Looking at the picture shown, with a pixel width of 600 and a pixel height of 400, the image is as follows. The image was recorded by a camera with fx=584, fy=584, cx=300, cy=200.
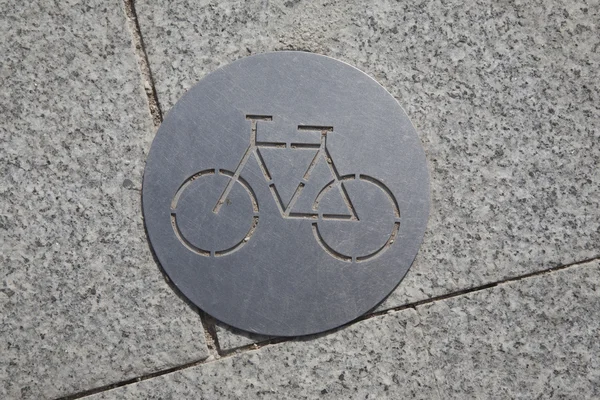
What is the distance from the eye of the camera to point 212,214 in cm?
210

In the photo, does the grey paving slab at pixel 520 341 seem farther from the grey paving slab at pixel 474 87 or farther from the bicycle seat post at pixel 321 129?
the bicycle seat post at pixel 321 129

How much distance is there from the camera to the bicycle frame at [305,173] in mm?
2113

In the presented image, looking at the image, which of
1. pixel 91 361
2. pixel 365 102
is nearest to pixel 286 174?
pixel 365 102

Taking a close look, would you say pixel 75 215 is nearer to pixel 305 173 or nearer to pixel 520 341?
pixel 305 173

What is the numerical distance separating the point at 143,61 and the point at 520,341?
5.80 feet

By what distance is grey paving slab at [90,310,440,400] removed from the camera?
213 cm

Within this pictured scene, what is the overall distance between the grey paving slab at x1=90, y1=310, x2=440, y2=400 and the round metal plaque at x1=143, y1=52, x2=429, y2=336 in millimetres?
96

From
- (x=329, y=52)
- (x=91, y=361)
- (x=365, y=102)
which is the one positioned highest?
(x=329, y=52)

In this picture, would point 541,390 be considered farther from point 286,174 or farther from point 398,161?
point 286,174

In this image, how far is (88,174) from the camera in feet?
7.18

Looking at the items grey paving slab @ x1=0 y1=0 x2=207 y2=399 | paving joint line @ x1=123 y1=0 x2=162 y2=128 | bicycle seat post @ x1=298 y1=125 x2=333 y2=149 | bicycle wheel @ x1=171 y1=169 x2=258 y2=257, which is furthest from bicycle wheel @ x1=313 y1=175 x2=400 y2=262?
paving joint line @ x1=123 y1=0 x2=162 y2=128

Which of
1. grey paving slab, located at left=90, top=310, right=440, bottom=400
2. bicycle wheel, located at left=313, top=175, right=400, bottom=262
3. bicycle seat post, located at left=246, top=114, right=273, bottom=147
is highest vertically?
bicycle seat post, located at left=246, top=114, right=273, bottom=147

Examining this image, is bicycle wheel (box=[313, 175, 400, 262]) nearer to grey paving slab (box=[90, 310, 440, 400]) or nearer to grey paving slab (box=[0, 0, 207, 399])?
grey paving slab (box=[90, 310, 440, 400])

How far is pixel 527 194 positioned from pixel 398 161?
0.52 meters
